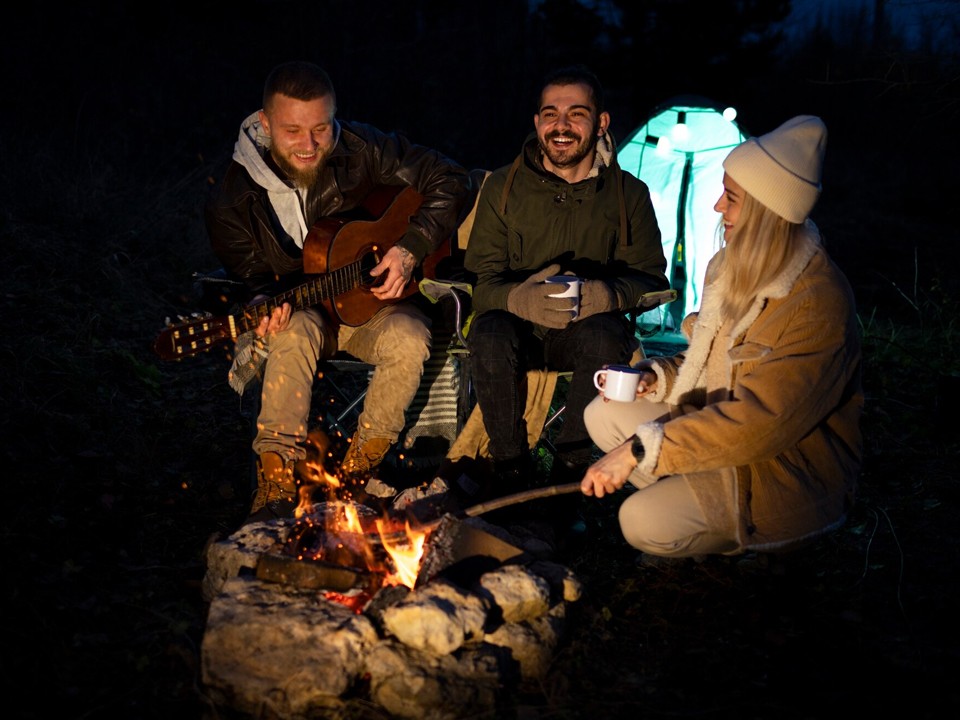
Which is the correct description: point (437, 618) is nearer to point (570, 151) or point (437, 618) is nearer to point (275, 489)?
point (275, 489)

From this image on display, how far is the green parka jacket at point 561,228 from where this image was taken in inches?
152

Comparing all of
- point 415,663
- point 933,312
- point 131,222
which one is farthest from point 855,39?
point 415,663

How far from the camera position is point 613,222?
3.87 meters

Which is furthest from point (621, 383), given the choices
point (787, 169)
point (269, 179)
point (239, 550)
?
point (269, 179)

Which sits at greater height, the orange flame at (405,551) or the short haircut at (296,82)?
the short haircut at (296,82)

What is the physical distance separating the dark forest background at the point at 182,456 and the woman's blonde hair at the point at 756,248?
3.89ft

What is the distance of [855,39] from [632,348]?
851 inches

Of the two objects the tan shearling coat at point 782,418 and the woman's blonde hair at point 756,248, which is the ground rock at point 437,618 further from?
the woman's blonde hair at point 756,248

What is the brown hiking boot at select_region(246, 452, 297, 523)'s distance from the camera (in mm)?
3428

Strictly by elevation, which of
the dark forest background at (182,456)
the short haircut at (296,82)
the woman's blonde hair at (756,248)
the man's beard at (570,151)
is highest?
the short haircut at (296,82)

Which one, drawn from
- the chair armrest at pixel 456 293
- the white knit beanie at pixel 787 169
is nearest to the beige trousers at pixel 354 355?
the chair armrest at pixel 456 293

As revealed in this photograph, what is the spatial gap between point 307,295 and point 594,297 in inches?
52.4

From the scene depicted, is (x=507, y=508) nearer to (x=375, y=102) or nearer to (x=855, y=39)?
(x=375, y=102)

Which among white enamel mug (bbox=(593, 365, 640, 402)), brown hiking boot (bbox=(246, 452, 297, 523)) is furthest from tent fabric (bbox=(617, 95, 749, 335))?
brown hiking boot (bbox=(246, 452, 297, 523))
